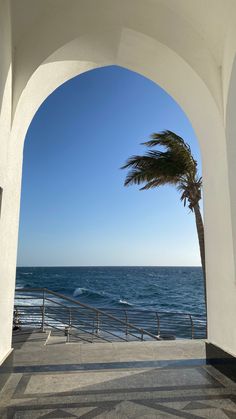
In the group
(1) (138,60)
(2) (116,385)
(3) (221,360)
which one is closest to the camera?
(2) (116,385)

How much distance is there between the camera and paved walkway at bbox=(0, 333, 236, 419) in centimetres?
301

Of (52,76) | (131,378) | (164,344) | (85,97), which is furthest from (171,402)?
(85,97)

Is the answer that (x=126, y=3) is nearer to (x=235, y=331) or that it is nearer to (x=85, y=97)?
(x=235, y=331)

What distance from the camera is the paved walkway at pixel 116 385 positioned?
3.01m

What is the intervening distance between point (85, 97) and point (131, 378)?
305 inches

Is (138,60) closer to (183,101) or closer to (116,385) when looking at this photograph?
(183,101)

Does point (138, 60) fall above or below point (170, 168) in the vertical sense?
above

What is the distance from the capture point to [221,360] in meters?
4.07

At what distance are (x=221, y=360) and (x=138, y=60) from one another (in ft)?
15.0

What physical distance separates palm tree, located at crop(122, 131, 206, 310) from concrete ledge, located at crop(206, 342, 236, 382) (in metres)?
3.42

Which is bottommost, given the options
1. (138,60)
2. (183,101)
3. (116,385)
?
(116,385)

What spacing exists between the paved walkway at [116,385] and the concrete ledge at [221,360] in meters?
0.08

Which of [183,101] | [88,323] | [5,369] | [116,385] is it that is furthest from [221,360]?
[88,323]

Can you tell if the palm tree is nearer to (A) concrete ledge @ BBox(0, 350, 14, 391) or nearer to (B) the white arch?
(B) the white arch
